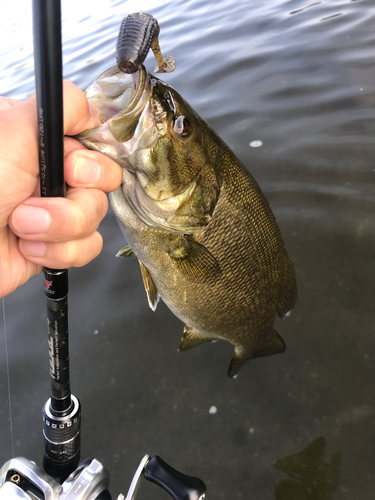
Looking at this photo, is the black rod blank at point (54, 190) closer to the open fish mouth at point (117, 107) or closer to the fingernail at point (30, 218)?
the fingernail at point (30, 218)

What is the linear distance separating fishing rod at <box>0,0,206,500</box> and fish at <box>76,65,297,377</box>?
19 centimetres

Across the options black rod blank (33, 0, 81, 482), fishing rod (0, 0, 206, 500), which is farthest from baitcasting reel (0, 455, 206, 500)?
black rod blank (33, 0, 81, 482)

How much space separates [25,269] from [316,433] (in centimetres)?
147

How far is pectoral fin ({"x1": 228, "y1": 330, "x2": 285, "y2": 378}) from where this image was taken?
1819 mm

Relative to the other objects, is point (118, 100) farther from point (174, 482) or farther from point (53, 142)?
point (174, 482)

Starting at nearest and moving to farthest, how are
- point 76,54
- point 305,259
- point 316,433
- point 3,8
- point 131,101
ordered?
point 131,101 → point 316,433 → point 305,259 → point 76,54 → point 3,8

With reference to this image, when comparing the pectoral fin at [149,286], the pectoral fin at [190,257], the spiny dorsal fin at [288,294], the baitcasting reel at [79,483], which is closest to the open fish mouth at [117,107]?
the pectoral fin at [190,257]

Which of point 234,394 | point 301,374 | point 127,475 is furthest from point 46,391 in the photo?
point 301,374

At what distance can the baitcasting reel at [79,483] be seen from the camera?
931 millimetres

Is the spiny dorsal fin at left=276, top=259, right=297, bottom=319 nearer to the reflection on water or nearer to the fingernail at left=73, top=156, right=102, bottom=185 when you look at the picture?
the reflection on water

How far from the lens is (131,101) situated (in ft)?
3.28

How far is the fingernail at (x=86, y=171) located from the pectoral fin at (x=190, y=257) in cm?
50

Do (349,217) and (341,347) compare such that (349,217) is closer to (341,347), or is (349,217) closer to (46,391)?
(341,347)

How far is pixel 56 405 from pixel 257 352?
1024 millimetres
